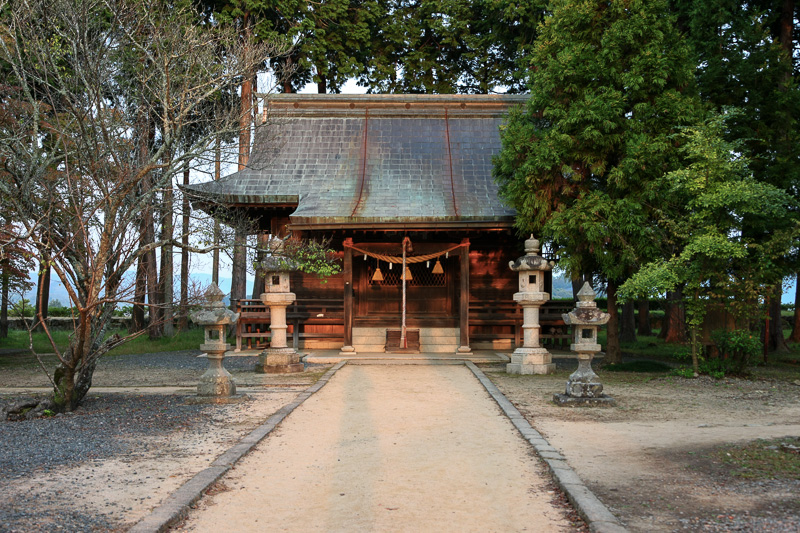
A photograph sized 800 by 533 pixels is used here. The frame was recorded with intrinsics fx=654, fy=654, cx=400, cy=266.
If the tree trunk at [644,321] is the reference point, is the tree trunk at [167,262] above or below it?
above

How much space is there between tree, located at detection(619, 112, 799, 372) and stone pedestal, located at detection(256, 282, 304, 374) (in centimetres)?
672

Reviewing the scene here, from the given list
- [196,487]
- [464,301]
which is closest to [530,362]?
[464,301]

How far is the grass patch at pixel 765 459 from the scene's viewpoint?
19.3ft

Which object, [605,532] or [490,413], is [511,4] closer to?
[490,413]

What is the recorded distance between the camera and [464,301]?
16.8 meters

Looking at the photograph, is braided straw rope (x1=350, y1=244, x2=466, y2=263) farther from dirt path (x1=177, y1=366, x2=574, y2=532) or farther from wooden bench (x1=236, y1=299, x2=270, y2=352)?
dirt path (x1=177, y1=366, x2=574, y2=532)

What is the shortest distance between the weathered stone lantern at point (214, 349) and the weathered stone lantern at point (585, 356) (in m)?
5.12

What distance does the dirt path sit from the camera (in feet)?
15.8

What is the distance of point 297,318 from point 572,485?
13.5 metres

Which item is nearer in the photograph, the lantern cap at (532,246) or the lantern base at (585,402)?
the lantern base at (585,402)

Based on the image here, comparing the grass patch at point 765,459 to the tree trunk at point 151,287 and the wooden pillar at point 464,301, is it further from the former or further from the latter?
the wooden pillar at point 464,301

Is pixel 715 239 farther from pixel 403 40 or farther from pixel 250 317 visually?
pixel 403 40

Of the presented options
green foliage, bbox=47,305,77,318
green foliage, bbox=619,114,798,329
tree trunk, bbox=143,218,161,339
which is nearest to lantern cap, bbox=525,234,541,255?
green foliage, bbox=619,114,798,329

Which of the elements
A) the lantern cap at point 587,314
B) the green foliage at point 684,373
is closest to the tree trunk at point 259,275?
the lantern cap at point 587,314
